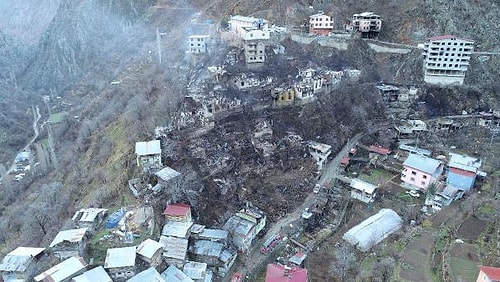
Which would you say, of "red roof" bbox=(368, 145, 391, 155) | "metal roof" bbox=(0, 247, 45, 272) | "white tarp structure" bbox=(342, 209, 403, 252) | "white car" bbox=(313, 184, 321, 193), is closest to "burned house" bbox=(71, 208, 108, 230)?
"metal roof" bbox=(0, 247, 45, 272)

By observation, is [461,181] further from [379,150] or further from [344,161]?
[344,161]

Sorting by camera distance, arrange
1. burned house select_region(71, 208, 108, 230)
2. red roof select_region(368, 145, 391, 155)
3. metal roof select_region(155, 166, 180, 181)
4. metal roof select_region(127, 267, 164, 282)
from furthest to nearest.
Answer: red roof select_region(368, 145, 391, 155) → metal roof select_region(155, 166, 180, 181) → burned house select_region(71, 208, 108, 230) → metal roof select_region(127, 267, 164, 282)

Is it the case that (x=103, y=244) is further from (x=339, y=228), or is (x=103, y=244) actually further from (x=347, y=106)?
(x=347, y=106)

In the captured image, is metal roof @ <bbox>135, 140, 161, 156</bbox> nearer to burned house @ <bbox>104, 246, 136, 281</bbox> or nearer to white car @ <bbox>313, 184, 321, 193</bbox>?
burned house @ <bbox>104, 246, 136, 281</bbox>

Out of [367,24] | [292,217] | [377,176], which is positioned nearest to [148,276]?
[292,217]

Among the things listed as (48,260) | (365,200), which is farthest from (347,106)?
(48,260)

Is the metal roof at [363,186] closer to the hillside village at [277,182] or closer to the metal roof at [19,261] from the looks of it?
the hillside village at [277,182]
